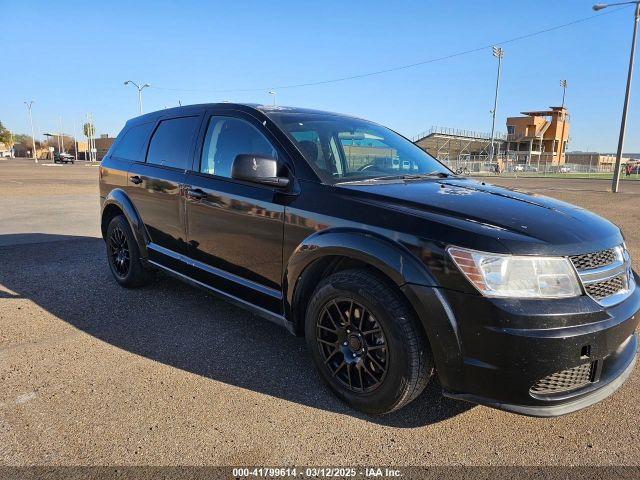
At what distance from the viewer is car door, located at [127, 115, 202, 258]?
410 cm

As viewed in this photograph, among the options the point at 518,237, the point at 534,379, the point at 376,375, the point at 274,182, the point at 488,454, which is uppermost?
the point at 274,182

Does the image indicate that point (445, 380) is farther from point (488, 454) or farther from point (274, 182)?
point (274, 182)

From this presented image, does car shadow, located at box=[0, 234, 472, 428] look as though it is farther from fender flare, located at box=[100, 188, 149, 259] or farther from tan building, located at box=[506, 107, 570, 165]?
tan building, located at box=[506, 107, 570, 165]

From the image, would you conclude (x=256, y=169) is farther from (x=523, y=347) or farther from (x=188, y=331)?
(x=523, y=347)

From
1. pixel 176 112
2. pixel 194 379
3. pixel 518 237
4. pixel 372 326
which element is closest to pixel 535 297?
pixel 518 237

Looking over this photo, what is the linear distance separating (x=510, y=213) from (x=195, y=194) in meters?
2.42

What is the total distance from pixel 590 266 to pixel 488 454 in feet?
3.60

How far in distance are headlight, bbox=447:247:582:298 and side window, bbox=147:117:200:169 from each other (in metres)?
2.71

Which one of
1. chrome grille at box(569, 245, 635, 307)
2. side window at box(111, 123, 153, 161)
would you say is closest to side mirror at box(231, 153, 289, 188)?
chrome grille at box(569, 245, 635, 307)

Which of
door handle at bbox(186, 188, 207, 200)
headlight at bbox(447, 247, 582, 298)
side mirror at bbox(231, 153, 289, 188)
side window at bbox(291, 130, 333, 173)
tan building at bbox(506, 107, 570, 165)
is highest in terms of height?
tan building at bbox(506, 107, 570, 165)

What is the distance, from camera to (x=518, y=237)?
7.55 feet

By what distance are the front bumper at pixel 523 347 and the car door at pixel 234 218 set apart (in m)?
1.22

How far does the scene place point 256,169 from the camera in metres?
3.00

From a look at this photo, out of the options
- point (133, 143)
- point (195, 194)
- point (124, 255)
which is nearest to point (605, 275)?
point (195, 194)
